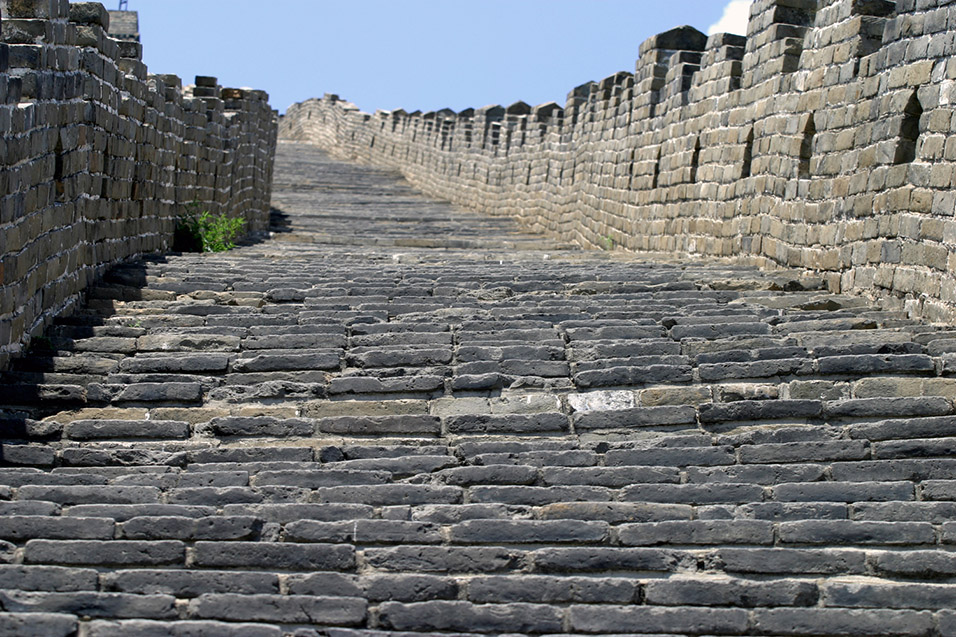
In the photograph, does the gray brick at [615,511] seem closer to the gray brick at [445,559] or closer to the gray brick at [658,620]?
the gray brick at [445,559]

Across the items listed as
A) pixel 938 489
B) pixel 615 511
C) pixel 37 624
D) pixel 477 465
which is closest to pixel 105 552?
pixel 37 624

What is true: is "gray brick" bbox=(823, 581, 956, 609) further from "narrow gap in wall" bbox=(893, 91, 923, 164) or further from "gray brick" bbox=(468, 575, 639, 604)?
"narrow gap in wall" bbox=(893, 91, 923, 164)

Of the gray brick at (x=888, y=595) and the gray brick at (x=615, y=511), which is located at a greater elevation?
the gray brick at (x=615, y=511)

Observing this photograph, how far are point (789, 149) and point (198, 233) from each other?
5.49 metres

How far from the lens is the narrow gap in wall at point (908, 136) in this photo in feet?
25.8

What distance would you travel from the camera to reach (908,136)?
311 inches

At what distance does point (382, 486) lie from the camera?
5.45 metres

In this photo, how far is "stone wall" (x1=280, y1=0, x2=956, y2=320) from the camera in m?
7.55

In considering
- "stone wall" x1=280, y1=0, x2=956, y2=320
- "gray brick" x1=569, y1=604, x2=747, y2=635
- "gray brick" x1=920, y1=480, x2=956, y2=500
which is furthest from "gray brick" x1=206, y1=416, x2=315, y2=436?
"stone wall" x1=280, y1=0, x2=956, y2=320

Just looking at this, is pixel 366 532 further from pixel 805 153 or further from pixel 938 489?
pixel 805 153

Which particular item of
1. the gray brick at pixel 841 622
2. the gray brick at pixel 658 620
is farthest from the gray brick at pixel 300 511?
the gray brick at pixel 841 622

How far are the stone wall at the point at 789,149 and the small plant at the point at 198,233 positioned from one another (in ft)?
14.2

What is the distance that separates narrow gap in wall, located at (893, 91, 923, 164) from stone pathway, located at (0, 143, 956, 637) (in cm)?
99

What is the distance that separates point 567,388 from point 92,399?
2.48 metres
